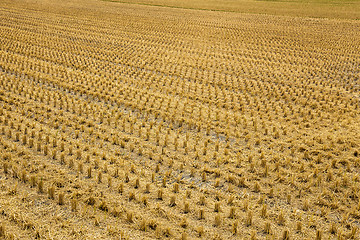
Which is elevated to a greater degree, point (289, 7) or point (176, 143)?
point (289, 7)

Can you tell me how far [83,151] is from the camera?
762cm

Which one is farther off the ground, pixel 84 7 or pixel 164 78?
pixel 84 7

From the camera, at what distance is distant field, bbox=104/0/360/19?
3685 centimetres

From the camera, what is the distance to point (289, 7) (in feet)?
138

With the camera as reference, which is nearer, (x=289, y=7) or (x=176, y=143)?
(x=176, y=143)

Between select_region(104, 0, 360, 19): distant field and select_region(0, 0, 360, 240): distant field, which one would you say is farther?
select_region(104, 0, 360, 19): distant field

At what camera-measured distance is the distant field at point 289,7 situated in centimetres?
3685

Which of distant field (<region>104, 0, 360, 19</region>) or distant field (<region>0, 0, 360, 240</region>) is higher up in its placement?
distant field (<region>104, 0, 360, 19</region>)

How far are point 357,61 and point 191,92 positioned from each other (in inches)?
401

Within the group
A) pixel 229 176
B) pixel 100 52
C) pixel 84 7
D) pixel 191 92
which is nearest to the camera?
pixel 229 176

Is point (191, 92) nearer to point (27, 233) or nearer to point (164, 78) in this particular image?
point (164, 78)

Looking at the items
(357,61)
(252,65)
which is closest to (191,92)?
(252,65)

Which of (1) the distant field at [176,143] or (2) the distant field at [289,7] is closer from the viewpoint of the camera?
(1) the distant field at [176,143]

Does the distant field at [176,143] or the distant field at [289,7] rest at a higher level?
the distant field at [289,7]
